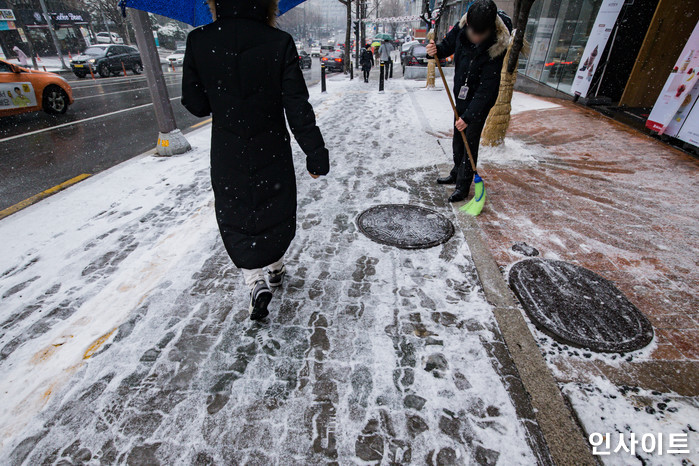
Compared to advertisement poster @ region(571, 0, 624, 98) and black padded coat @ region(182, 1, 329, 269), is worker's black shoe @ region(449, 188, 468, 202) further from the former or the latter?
advertisement poster @ region(571, 0, 624, 98)

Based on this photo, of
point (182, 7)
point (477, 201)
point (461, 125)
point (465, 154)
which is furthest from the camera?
point (465, 154)

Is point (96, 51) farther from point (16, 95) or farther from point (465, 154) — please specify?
point (465, 154)

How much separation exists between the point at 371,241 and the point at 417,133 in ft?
14.8

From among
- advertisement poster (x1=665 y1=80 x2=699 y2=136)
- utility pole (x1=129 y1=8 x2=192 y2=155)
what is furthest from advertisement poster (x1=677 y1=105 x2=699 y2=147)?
→ utility pole (x1=129 y1=8 x2=192 y2=155)

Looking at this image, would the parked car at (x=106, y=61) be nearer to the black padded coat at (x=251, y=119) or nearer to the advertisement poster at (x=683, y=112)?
the black padded coat at (x=251, y=119)

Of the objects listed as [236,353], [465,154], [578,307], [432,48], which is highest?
[432,48]

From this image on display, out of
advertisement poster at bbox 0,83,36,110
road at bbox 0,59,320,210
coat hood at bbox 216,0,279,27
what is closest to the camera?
coat hood at bbox 216,0,279,27

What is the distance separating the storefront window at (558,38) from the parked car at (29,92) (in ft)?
48.7

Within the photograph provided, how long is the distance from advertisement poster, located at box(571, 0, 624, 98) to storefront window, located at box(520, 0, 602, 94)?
688mm

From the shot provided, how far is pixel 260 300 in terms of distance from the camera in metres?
2.42

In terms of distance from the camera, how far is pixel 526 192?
14.7 ft

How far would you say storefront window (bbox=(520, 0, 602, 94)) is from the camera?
397 inches

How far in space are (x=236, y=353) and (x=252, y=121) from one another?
1.51 metres

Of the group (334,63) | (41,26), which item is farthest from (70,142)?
(41,26)
